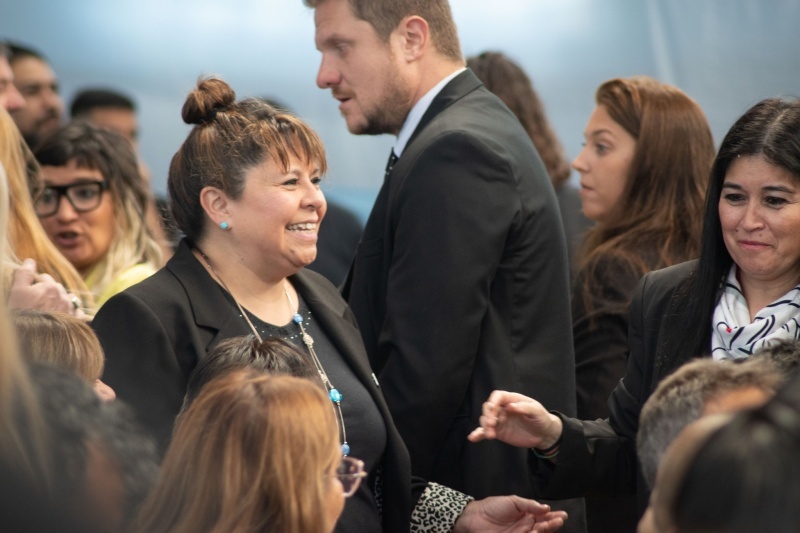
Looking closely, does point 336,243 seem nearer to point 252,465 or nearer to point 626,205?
point 626,205

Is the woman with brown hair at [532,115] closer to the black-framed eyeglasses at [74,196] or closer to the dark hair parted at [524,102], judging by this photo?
the dark hair parted at [524,102]

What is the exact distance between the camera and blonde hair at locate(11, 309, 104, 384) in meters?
2.35

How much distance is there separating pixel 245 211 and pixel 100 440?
52.2 inches

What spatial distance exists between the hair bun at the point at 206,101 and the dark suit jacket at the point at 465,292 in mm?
584

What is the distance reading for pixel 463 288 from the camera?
9.74 ft

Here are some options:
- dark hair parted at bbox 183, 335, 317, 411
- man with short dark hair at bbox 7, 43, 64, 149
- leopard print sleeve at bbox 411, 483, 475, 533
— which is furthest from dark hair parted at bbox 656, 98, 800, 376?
man with short dark hair at bbox 7, 43, 64, 149

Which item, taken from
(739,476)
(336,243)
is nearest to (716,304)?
(739,476)

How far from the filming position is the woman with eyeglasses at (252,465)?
1.75 meters

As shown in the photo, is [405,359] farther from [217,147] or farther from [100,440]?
[100,440]

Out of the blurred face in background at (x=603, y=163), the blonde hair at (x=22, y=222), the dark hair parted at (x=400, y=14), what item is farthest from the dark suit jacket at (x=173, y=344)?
the blurred face in background at (x=603, y=163)

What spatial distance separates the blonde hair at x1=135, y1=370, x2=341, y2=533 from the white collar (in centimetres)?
158

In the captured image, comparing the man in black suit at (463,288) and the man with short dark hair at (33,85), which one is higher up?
the man with short dark hair at (33,85)

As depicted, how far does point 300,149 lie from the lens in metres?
2.75

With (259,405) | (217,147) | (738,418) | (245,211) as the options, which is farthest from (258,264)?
(738,418)
